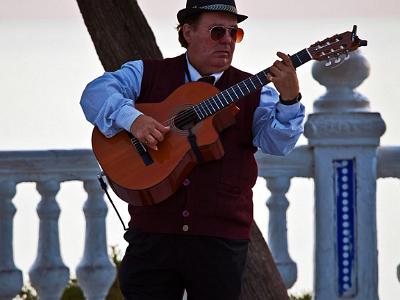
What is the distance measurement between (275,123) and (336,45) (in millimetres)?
378

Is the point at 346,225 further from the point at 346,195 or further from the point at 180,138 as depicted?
the point at 180,138

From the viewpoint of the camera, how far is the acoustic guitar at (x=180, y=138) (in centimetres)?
548

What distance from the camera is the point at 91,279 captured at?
725 cm

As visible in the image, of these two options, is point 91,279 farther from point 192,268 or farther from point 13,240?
point 192,268

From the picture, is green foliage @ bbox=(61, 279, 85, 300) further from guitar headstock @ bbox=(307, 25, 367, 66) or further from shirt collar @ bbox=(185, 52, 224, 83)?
guitar headstock @ bbox=(307, 25, 367, 66)

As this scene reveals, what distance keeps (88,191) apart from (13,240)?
1.36 ft

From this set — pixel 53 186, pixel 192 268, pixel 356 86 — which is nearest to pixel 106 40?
pixel 53 186

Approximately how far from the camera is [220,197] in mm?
5496

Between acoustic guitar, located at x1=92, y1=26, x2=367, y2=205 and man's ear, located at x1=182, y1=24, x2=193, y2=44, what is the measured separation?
0.18 m

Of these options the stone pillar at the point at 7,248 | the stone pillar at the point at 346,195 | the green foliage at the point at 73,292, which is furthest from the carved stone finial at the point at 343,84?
the green foliage at the point at 73,292

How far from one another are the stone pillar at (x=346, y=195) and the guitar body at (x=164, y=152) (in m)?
1.76

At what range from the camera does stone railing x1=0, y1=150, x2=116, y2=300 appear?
7.17 meters

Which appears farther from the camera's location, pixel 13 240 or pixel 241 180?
pixel 13 240

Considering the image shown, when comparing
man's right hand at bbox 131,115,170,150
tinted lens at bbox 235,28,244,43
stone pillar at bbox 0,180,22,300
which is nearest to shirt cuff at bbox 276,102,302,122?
tinted lens at bbox 235,28,244,43
